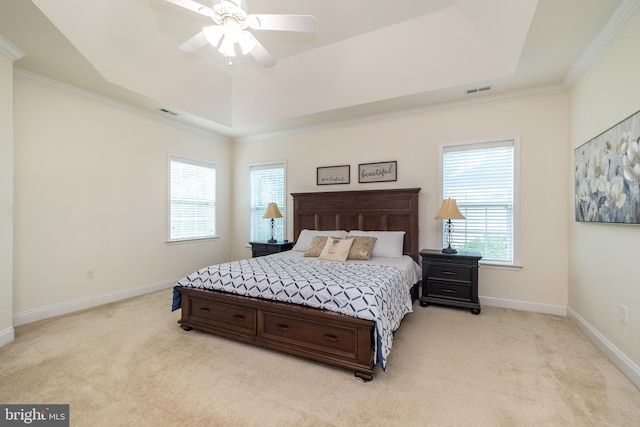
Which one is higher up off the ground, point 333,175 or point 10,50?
point 10,50

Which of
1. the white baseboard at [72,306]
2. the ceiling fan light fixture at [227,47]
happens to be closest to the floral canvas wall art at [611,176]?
the ceiling fan light fixture at [227,47]

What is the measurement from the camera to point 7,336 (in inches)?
101

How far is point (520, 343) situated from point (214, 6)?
3.85 m

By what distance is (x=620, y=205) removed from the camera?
2146mm

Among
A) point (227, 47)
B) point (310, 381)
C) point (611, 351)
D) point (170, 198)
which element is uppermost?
point (227, 47)

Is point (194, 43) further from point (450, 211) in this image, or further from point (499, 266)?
point (499, 266)

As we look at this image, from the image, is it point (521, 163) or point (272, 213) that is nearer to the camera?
point (521, 163)

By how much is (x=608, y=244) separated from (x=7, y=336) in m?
5.44

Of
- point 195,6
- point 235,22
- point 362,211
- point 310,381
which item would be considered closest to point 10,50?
point 195,6

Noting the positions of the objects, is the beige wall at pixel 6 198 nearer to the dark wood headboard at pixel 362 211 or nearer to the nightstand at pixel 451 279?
the dark wood headboard at pixel 362 211

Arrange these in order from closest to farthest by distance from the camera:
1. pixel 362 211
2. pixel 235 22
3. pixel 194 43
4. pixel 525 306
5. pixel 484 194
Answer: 1. pixel 235 22
2. pixel 194 43
3. pixel 525 306
4. pixel 484 194
5. pixel 362 211

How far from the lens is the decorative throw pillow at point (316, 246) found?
3730 millimetres

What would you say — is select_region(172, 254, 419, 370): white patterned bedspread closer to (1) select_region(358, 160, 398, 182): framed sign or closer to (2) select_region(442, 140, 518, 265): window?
(2) select_region(442, 140, 518, 265): window

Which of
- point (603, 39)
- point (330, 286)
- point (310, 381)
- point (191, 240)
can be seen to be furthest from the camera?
point (191, 240)
